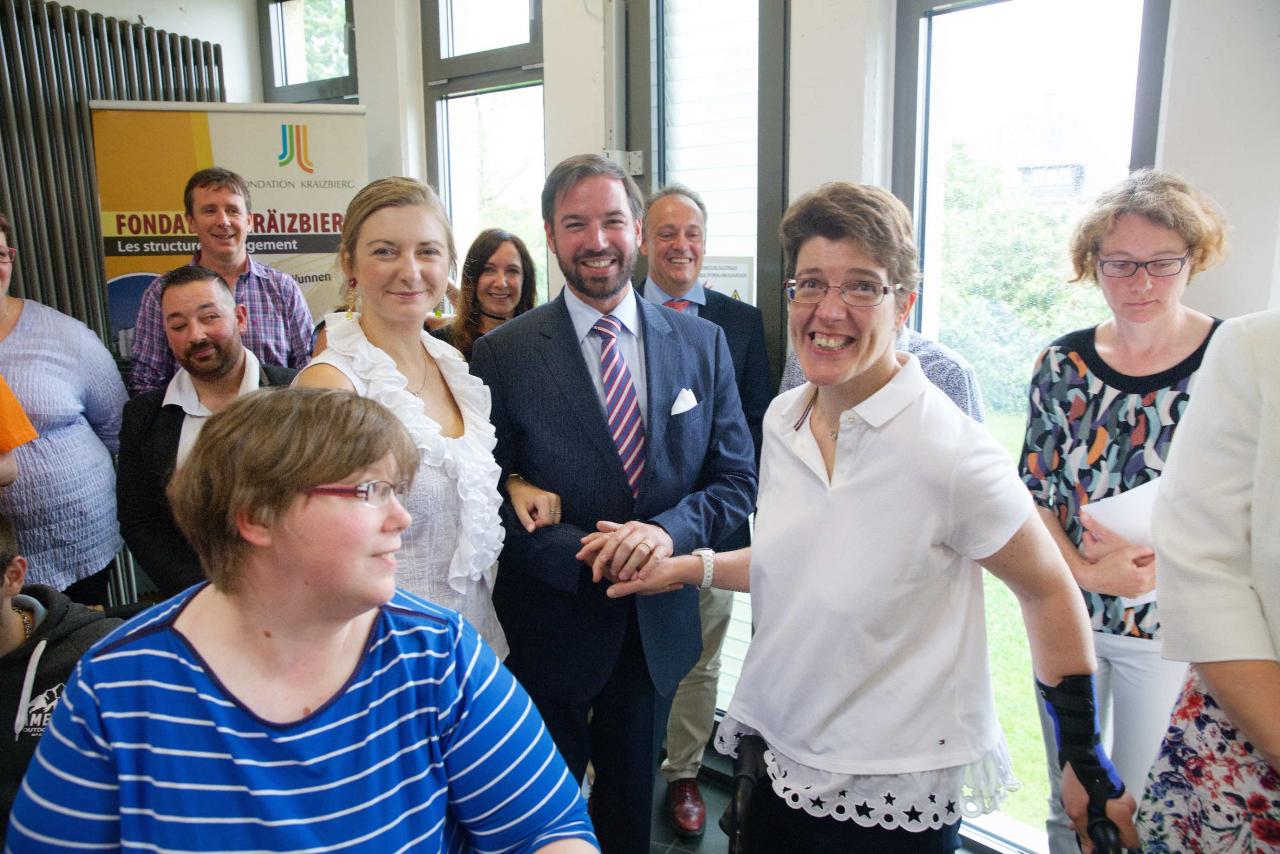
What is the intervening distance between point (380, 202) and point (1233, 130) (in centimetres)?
203

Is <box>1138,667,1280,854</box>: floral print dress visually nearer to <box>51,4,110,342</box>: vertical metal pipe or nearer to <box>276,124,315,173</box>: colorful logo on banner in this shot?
<box>276,124,315,173</box>: colorful logo on banner

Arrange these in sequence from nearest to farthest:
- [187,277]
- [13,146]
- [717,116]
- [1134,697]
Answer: [1134,697], [187,277], [717,116], [13,146]

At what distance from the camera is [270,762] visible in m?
1.06

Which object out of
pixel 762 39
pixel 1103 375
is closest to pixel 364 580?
pixel 1103 375

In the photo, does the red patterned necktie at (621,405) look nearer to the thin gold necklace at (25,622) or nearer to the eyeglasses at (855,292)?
the eyeglasses at (855,292)

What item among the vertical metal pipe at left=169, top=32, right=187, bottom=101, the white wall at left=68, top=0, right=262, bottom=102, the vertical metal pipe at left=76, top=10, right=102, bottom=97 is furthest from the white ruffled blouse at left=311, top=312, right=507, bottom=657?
the white wall at left=68, top=0, right=262, bottom=102

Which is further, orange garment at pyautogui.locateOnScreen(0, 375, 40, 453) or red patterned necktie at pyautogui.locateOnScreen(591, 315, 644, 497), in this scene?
orange garment at pyautogui.locateOnScreen(0, 375, 40, 453)

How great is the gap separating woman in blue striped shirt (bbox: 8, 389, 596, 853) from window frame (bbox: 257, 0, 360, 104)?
4396 mm

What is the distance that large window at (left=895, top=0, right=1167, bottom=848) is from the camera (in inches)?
94.7

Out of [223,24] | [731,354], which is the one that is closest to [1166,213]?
[731,354]

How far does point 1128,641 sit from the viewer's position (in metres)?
1.88

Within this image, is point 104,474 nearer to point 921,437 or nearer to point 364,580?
point 364,580

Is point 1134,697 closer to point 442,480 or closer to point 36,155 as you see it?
point 442,480

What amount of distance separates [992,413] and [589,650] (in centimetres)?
166
